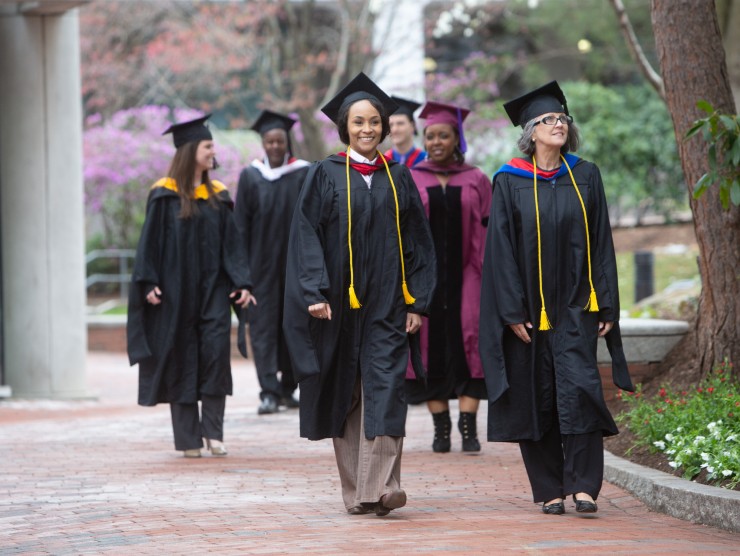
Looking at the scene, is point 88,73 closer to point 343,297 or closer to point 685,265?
point 685,265

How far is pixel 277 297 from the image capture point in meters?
11.4

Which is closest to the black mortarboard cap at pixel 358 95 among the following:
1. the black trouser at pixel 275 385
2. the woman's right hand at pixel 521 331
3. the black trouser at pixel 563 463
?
the woman's right hand at pixel 521 331

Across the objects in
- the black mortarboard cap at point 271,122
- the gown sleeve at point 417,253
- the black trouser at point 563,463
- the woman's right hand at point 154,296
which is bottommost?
the black trouser at point 563,463

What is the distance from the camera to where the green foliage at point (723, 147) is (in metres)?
7.23

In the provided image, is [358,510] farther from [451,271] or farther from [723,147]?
[723,147]

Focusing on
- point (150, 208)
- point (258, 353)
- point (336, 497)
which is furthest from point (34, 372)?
point (336, 497)

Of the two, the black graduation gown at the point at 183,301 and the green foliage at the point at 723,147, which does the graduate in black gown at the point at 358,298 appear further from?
the black graduation gown at the point at 183,301

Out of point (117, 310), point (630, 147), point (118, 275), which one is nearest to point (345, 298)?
point (630, 147)

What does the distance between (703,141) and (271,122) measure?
393 cm

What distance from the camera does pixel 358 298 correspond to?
6.58m

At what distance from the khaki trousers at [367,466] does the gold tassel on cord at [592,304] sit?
1072 mm

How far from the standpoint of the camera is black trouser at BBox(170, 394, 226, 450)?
8.89 meters

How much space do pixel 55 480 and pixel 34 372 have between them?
5432mm

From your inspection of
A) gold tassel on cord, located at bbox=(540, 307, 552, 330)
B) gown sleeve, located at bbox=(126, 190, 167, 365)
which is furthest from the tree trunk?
gown sleeve, located at bbox=(126, 190, 167, 365)
